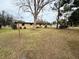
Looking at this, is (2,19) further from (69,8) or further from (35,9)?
(69,8)

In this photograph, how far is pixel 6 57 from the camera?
10547 millimetres

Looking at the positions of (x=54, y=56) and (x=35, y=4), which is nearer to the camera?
(x=54, y=56)

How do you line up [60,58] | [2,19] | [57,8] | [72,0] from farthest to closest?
[2,19] < [57,8] < [72,0] < [60,58]

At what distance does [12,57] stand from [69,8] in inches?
916

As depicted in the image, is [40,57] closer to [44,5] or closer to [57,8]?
[44,5]

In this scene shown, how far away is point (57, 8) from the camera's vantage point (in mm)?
48500

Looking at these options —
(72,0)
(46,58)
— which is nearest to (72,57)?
(46,58)

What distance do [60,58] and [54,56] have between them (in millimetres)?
559

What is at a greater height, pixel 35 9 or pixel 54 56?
pixel 35 9

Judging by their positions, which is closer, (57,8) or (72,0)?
(72,0)

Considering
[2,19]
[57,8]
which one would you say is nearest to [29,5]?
[57,8]

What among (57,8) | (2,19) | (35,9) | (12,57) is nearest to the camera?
(12,57)

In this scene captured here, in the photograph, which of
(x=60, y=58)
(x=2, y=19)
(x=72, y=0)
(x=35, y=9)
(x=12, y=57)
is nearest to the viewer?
(x=60, y=58)

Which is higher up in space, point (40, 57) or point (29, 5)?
point (29, 5)
